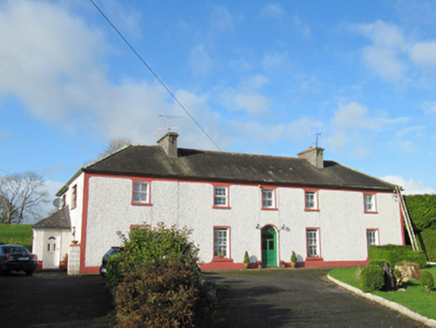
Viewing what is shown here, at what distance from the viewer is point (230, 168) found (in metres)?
28.3

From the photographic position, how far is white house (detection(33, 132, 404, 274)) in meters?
23.9

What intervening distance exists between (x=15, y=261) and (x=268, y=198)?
50.8 ft

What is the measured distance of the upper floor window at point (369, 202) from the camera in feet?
101

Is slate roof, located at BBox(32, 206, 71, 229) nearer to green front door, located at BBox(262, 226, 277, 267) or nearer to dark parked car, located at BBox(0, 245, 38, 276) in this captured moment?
dark parked car, located at BBox(0, 245, 38, 276)

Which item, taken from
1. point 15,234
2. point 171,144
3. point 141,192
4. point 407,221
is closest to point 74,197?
point 141,192

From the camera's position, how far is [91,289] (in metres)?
15.1

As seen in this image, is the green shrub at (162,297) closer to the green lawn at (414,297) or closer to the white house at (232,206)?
the green lawn at (414,297)

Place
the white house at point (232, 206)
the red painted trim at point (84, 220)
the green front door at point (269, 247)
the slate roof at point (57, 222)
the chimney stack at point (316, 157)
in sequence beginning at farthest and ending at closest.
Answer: the chimney stack at point (316, 157) < the green front door at point (269, 247) < the slate roof at point (57, 222) < the white house at point (232, 206) < the red painted trim at point (84, 220)

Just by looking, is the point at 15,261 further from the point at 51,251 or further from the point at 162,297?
the point at 162,297

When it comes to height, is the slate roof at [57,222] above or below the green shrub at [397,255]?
above

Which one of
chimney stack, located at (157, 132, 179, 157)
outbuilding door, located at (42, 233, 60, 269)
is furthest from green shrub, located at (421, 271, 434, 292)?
outbuilding door, located at (42, 233, 60, 269)

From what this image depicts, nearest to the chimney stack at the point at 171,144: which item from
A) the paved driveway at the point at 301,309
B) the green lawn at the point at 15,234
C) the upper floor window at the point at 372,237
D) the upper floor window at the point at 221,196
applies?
the upper floor window at the point at 221,196

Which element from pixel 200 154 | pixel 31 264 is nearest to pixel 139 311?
pixel 31 264

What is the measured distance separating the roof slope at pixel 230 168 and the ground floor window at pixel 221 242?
3.28m
